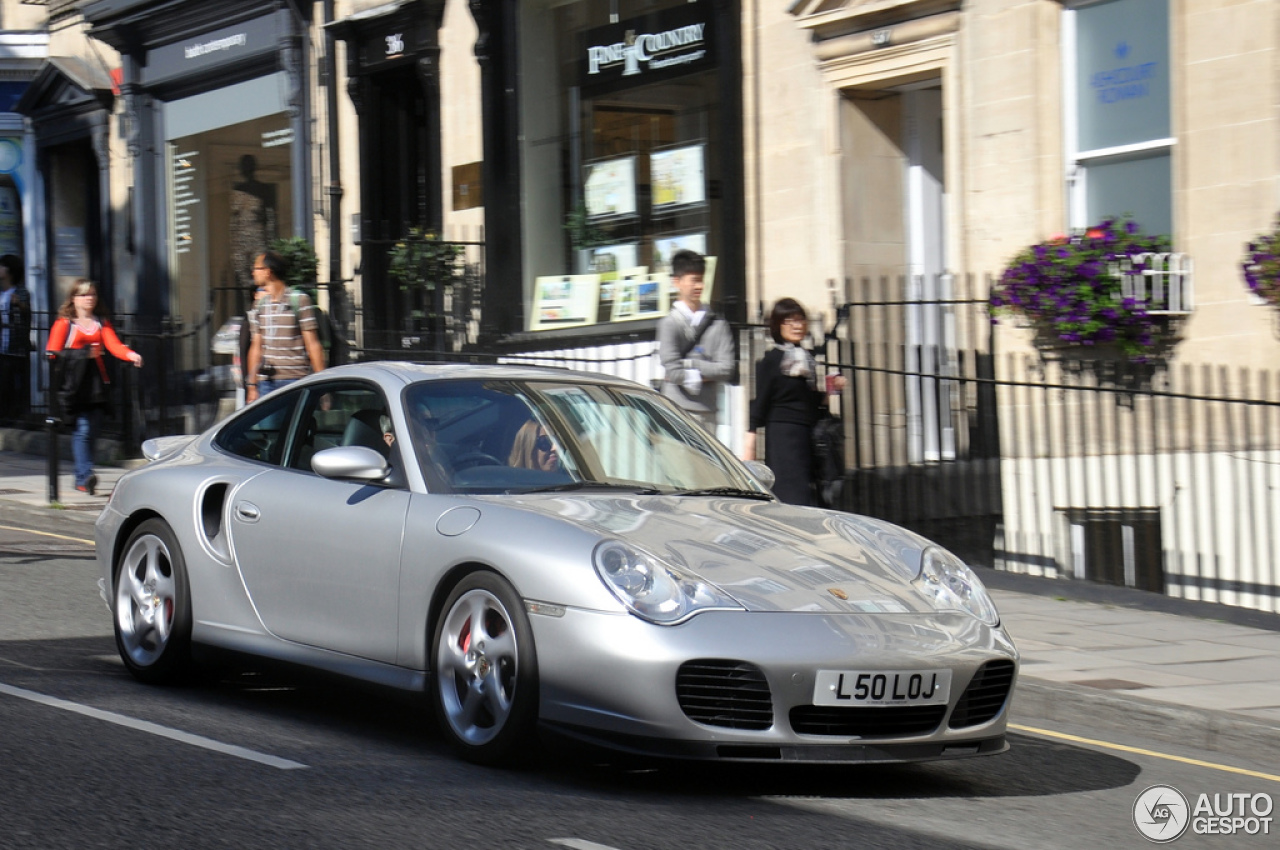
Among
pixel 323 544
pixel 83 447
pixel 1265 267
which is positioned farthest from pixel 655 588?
pixel 83 447

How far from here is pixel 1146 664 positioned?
806 centimetres

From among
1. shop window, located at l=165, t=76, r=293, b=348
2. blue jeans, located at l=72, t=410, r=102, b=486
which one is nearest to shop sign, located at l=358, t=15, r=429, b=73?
shop window, located at l=165, t=76, r=293, b=348

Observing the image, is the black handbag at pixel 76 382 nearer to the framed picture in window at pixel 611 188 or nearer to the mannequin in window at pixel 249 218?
the framed picture in window at pixel 611 188

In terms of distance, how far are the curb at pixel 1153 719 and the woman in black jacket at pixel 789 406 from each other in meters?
2.39

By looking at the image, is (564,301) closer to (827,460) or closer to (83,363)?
(83,363)

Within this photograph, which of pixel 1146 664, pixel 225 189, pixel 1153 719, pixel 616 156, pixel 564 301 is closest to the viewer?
pixel 1153 719

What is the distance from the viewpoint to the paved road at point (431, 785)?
471 centimetres

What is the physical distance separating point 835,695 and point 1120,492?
5608 millimetres

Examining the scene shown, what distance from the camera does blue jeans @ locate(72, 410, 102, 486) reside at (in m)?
14.9

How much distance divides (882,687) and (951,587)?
797mm

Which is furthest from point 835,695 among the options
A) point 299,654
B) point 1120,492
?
point 1120,492

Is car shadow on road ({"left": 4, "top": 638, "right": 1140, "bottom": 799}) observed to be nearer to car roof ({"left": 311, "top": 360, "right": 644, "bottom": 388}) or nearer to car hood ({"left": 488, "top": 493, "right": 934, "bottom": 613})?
car hood ({"left": 488, "top": 493, "right": 934, "bottom": 613})

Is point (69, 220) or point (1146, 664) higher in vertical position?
point (69, 220)
